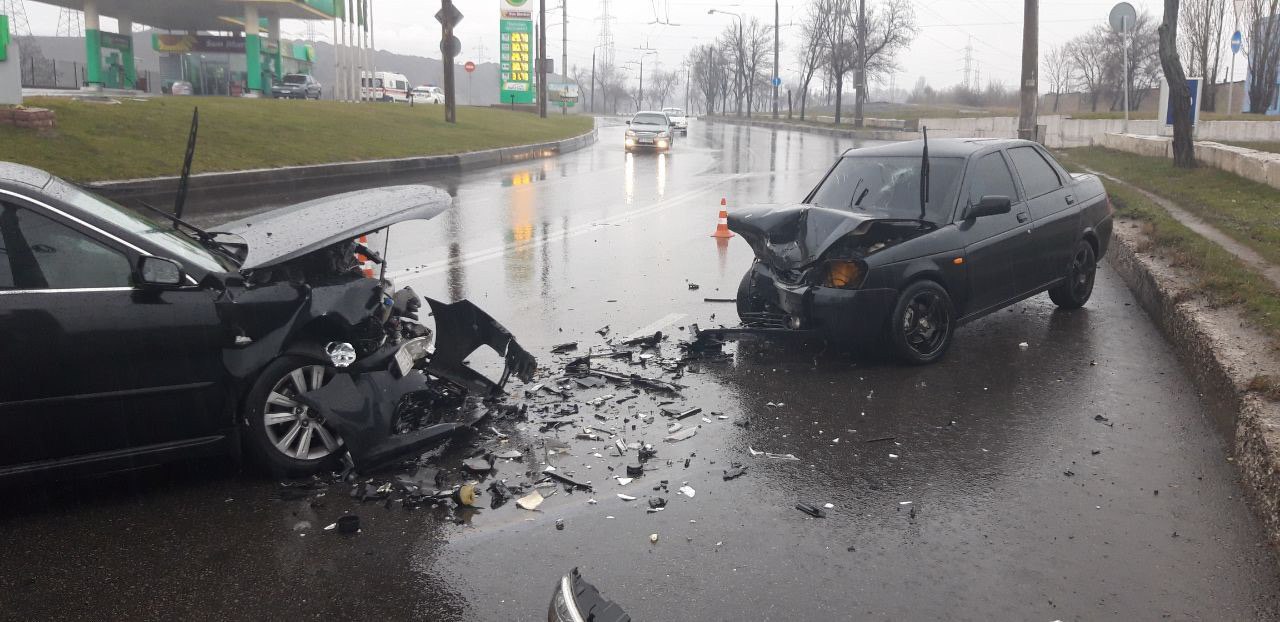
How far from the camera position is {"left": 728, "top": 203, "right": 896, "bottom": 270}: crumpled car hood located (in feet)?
21.4

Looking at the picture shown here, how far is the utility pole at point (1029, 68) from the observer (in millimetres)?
Result: 24156

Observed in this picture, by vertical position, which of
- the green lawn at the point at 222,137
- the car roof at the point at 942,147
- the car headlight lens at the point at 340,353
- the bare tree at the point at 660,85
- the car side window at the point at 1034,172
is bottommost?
the car headlight lens at the point at 340,353

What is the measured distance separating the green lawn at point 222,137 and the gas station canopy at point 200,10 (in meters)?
19.8

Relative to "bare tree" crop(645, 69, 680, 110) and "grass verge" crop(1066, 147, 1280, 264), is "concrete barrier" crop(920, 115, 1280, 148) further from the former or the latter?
"bare tree" crop(645, 69, 680, 110)

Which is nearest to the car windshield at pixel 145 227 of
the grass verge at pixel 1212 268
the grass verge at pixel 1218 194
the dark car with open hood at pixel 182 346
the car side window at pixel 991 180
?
the dark car with open hood at pixel 182 346

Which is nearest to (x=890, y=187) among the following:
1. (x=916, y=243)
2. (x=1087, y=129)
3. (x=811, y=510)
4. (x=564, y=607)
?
(x=916, y=243)

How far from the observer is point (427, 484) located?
14.7 feet

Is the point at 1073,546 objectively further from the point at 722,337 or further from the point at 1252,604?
the point at 722,337

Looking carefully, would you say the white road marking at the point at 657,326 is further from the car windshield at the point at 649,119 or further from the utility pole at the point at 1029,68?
the car windshield at the point at 649,119

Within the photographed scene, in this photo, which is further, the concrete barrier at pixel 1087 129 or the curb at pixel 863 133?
the curb at pixel 863 133

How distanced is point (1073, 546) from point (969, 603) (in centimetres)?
74

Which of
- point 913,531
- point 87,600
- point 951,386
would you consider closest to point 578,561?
point 913,531

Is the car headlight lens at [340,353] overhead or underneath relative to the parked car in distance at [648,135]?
underneath

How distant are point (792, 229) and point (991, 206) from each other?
4.59 feet
